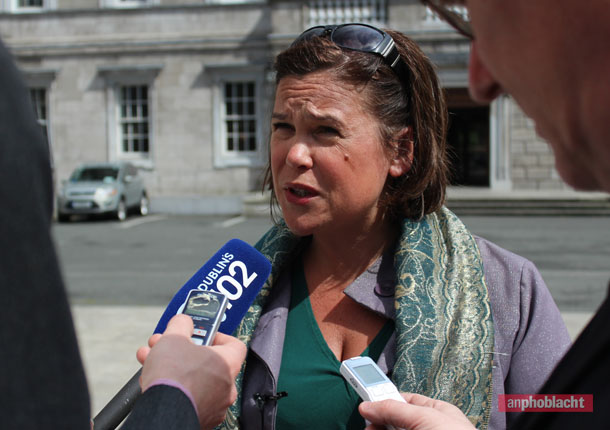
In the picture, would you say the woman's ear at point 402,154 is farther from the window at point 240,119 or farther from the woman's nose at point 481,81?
the window at point 240,119

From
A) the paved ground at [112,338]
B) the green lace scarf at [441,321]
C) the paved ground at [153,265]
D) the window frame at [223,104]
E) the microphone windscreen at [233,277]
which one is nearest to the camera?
the microphone windscreen at [233,277]

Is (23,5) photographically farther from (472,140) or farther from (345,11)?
(472,140)

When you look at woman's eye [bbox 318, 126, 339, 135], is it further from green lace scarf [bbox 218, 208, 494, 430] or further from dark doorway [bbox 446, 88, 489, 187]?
dark doorway [bbox 446, 88, 489, 187]

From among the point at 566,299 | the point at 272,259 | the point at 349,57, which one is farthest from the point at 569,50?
the point at 566,299

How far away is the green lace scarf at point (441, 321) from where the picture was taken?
191 cm

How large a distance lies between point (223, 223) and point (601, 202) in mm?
10045

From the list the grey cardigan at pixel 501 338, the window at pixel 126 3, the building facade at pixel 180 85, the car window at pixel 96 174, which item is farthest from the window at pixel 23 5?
the grey cardigan at pixel 501 338

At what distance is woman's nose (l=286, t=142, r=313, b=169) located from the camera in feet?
7.14

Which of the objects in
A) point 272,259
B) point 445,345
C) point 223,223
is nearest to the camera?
point 445,345

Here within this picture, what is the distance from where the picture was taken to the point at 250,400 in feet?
6.70

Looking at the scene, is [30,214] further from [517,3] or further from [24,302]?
[517,3]

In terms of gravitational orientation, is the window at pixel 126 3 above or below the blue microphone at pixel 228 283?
above

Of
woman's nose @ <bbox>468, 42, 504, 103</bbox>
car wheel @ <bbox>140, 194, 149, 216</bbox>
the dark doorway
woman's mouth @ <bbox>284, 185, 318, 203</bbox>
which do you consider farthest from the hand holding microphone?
the dark doorway

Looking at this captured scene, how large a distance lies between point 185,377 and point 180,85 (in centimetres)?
2255
